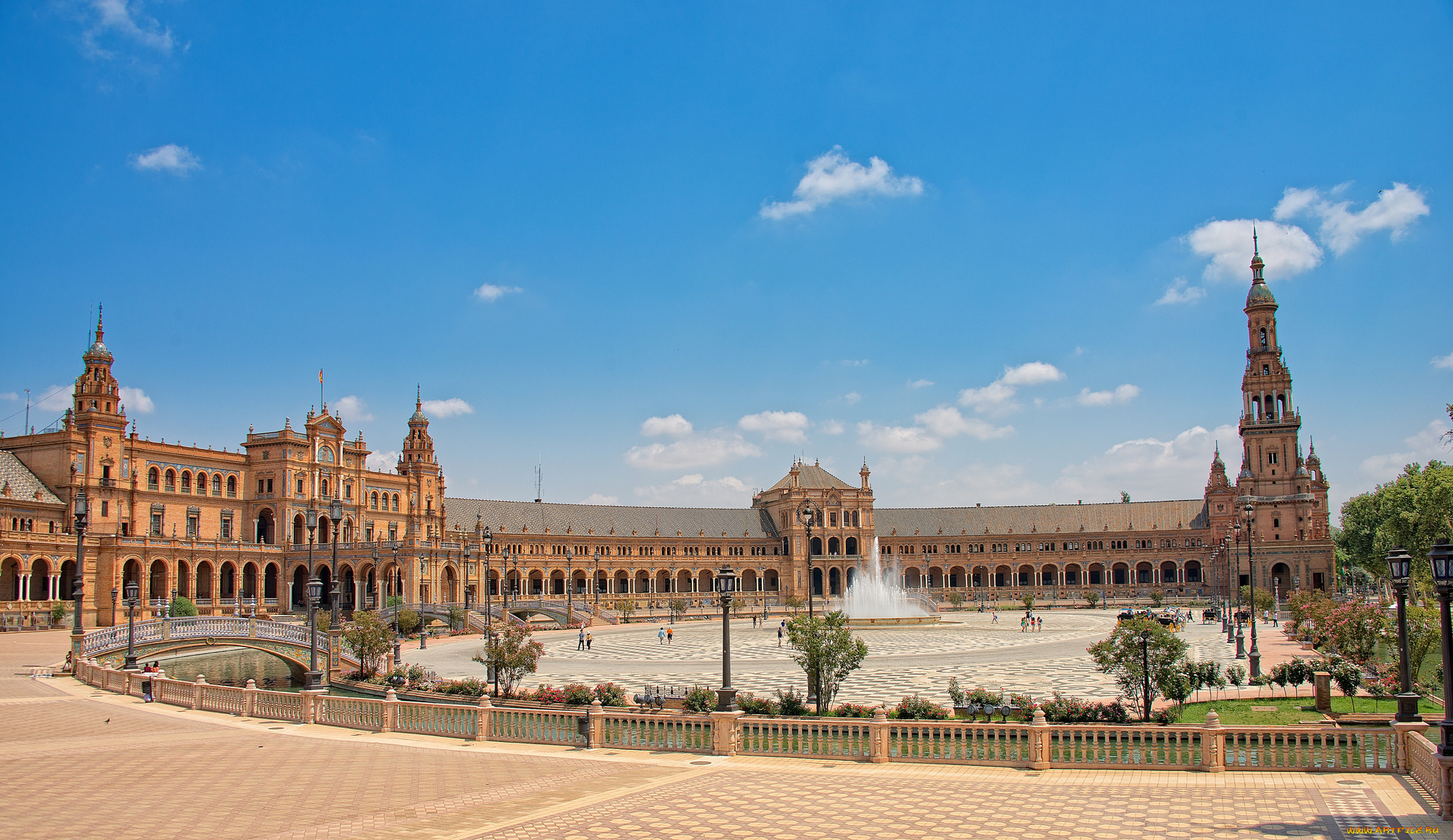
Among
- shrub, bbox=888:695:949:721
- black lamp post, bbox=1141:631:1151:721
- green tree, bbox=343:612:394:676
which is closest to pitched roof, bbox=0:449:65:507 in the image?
green tree, bbox=343:612:394:676

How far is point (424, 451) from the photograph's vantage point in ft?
338

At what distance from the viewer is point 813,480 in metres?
131

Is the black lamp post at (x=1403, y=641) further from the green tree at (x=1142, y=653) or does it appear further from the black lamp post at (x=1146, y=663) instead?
the black lamp post at (x=1146, y=663)

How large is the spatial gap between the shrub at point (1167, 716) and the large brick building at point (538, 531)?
2319cm

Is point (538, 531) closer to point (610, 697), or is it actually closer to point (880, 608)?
point (880, 608)

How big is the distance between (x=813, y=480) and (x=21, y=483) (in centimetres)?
8599

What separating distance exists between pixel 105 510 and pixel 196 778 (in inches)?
2738

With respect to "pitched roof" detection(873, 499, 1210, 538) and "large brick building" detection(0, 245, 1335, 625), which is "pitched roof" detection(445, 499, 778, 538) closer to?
"large brick building" detection(0, 245, 1335, 625)

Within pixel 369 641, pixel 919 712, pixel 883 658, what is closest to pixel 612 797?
pixel 919 712

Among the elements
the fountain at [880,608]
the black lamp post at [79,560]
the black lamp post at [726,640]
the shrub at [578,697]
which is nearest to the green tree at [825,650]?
the black lamp post at [726,640]

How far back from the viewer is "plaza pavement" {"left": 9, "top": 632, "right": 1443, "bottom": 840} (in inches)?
516

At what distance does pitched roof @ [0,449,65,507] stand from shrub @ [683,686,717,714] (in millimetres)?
64691

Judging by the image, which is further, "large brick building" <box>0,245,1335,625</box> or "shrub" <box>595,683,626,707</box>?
"large brick building" <box>0,245,1335,625</box>

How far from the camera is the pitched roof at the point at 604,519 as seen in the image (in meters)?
108
